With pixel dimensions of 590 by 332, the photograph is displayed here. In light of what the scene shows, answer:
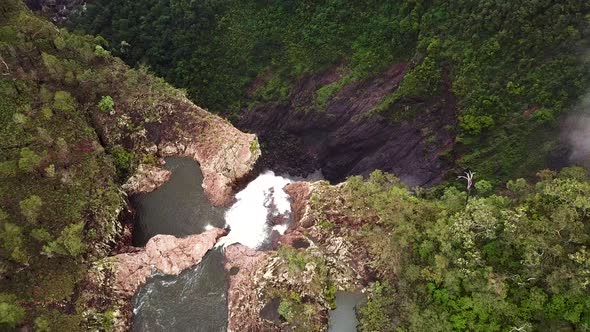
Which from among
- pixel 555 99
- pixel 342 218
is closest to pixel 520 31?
pixel 555 99

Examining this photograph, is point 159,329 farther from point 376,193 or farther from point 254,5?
point 254,5

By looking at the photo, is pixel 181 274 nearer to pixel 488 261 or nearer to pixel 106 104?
pixel 106 104

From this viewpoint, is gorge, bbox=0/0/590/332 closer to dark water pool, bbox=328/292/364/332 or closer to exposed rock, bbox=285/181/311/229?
dark water pool, bbox=328/292/364/332

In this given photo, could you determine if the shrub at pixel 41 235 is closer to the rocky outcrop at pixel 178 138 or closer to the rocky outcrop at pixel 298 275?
the rocky outcrop at pixel 178 138

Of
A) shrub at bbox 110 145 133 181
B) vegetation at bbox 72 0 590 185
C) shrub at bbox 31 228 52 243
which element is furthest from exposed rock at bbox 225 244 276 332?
vegetation at bbox 72 0 590 185

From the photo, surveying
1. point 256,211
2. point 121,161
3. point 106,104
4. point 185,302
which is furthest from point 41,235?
point 256,211
